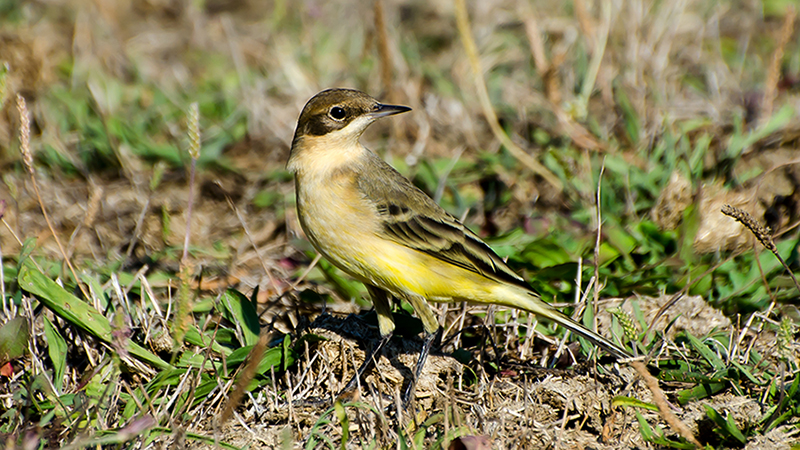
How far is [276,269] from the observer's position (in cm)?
632

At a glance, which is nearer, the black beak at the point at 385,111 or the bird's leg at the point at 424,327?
the bird's leg at the point at 424,327

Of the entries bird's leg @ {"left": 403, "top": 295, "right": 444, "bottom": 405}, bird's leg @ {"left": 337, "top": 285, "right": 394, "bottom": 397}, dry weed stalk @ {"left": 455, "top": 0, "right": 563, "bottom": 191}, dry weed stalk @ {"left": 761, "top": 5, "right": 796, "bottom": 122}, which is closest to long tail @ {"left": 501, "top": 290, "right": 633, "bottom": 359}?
bird's leg @ {"left": 403, "top": 295, "right": 444, "bottom": 405}

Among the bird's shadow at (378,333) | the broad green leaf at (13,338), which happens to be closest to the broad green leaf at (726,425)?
the bird's shadow at (378,333)

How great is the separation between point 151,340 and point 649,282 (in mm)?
3485

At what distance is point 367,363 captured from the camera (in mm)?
4641

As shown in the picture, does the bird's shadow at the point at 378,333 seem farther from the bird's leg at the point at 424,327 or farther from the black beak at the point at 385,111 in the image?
the black beak at the point at 385,111

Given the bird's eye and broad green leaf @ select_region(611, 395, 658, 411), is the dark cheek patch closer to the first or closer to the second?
the bird's eye

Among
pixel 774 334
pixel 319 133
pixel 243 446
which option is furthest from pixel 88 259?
pixel 774 334

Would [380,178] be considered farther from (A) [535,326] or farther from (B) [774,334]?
(B) [774,334]

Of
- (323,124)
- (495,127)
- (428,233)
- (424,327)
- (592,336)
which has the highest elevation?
(323,124)

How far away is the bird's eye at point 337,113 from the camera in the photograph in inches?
206

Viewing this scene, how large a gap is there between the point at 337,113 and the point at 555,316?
2011 millimetres

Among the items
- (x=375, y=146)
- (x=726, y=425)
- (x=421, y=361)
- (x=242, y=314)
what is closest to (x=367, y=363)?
(x=421, y=361)

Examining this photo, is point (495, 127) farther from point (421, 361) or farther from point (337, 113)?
point (421, 361)
